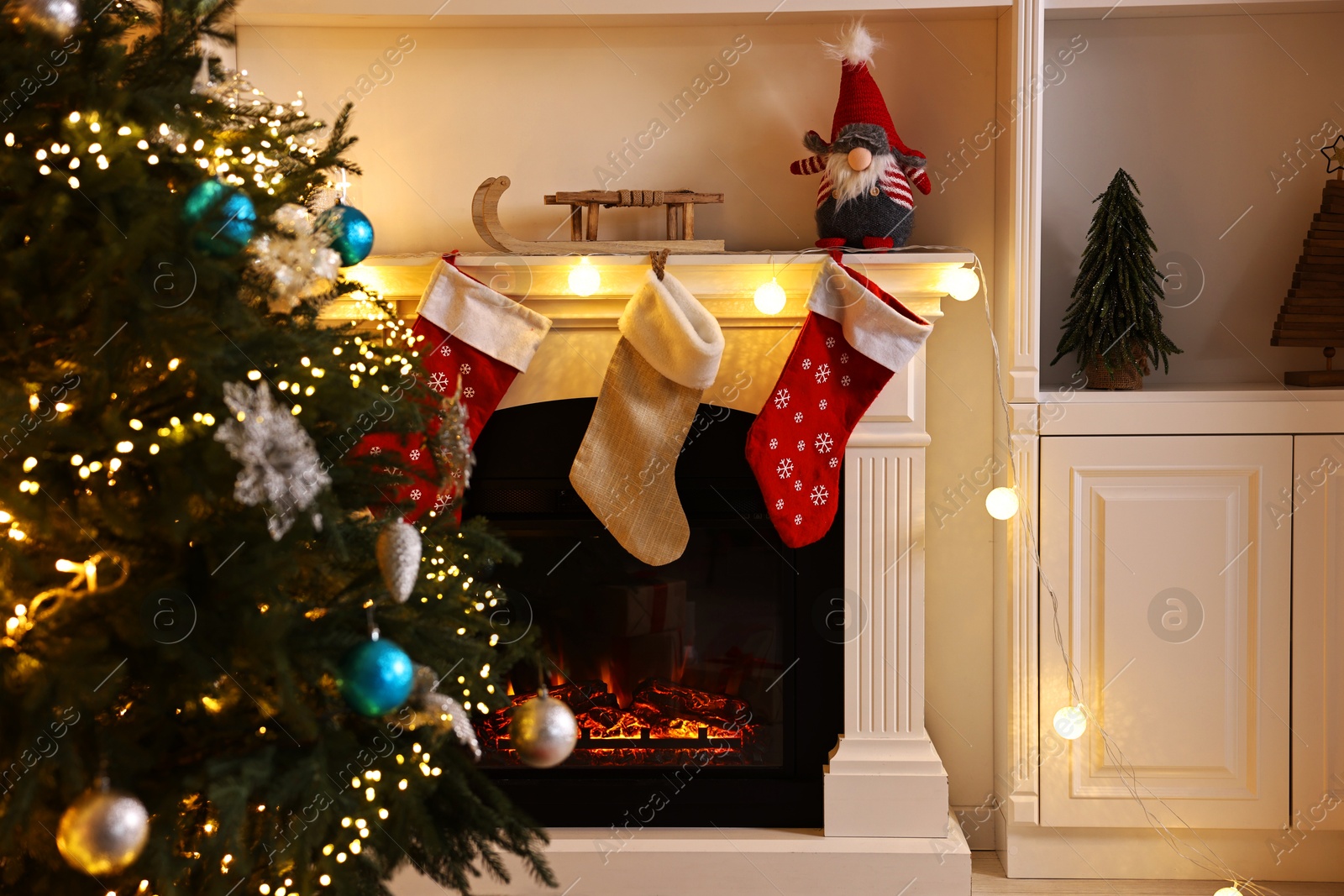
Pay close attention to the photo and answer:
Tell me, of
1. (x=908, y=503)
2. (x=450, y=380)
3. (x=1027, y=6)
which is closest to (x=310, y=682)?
(x=450, y=380)

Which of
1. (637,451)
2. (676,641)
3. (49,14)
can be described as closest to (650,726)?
(676,641)

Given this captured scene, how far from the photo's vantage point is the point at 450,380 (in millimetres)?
1865

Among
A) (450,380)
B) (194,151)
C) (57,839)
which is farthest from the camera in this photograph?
(450,380)

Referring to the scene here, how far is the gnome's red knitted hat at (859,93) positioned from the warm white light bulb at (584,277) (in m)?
0.56

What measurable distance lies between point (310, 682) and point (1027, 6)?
72.7 inches

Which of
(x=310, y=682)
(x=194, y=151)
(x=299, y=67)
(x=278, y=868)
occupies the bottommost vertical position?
(x=278, y=868)

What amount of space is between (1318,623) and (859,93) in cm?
142

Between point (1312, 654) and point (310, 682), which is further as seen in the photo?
point (1312, 654)

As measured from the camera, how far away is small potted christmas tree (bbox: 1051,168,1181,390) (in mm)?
1939

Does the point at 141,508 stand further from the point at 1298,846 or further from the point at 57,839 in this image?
the point at 1298,846

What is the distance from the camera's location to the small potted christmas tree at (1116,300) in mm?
1939

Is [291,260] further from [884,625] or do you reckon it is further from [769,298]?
[884,625]

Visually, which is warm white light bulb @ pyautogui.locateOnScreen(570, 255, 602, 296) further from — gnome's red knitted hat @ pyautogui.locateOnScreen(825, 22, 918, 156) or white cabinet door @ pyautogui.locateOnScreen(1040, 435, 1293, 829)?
white cabinet door @ pyautogui.locateOnScreen(1040, 435, 1293, 829)

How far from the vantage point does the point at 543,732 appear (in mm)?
1162
